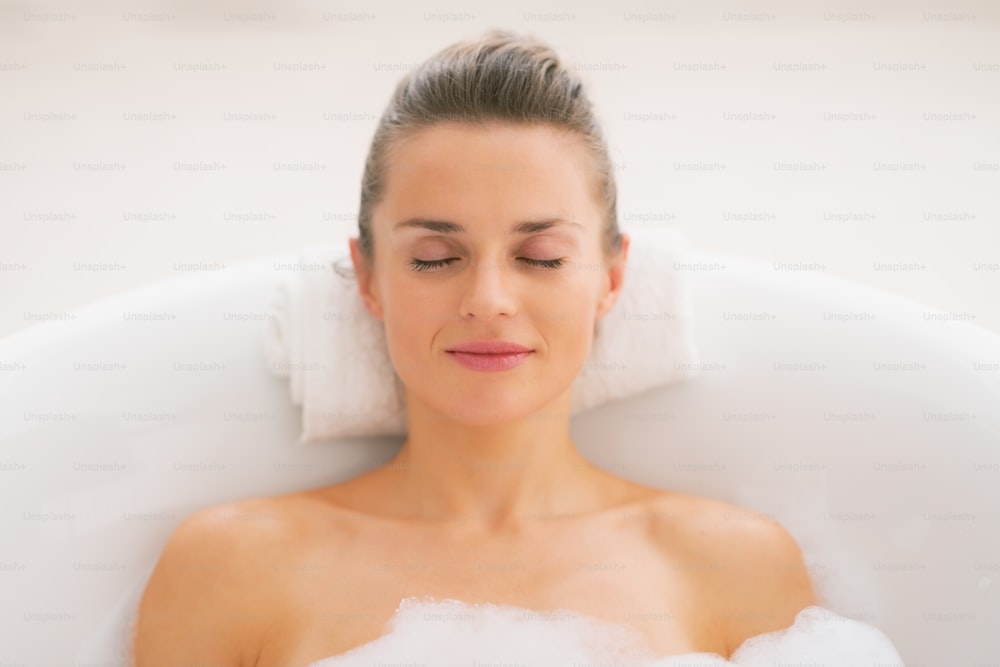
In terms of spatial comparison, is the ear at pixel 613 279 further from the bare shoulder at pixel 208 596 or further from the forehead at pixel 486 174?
the bare shoulder at pixel 208 596

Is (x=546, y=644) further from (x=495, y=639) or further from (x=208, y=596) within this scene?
(x=208, y=596)

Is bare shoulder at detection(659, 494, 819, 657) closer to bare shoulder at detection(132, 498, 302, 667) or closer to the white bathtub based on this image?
the white bathtub

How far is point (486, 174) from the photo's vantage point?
1297 millimetres

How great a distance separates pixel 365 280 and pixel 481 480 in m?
0.32

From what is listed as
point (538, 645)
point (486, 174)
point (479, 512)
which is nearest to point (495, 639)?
point (538, 645)

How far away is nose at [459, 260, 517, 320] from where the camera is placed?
4.17ft

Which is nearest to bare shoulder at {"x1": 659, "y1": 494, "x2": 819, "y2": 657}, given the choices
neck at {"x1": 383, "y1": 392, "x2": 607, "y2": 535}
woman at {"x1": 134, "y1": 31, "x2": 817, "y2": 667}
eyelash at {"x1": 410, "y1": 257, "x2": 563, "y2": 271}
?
woman at {"x1": 134, "y1": 31, "x2": 817, "y2": 667}

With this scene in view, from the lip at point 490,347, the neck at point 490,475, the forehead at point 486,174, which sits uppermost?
the forehead at point 486,174

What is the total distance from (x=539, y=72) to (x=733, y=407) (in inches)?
23.1

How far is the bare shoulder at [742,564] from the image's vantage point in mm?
1376

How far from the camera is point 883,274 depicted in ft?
8.18

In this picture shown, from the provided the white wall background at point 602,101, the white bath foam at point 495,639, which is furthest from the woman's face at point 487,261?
the white wall background at point 602,101

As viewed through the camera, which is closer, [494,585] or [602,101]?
[494,585]

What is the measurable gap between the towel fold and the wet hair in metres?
0.14
